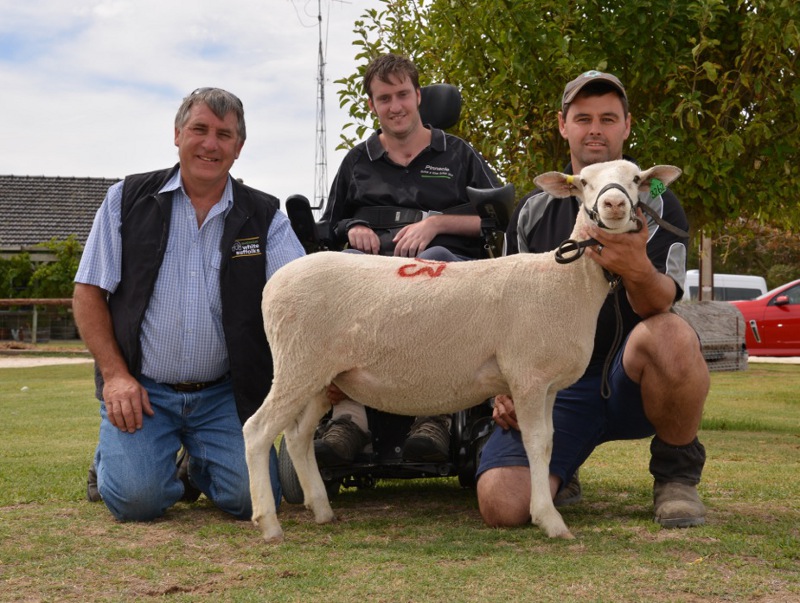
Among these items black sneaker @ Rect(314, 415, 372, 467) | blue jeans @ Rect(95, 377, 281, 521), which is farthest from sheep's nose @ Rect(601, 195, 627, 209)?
blue jeans @ Rect(95, 377, 281, 521)

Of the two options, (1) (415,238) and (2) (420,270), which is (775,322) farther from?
(2) (420,270)

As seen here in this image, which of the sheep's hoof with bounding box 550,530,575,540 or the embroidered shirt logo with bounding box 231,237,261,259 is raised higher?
the embroidered shirt logo with bounding box 231,237,261,259

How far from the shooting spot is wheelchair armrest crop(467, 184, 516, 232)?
4.39 meters

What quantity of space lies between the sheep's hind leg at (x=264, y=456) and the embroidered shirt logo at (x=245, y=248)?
0.87m

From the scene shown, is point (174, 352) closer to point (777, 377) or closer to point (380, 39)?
point (380, 39)

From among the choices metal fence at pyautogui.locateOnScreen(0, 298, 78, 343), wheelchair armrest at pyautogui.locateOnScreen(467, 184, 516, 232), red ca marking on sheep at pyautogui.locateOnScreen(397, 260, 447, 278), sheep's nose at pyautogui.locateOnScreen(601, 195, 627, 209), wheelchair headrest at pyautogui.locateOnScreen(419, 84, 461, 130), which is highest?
wheelchair headrest at pyautogui.locateOnScreen(419, 84, 461, 130)

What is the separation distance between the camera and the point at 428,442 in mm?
4293

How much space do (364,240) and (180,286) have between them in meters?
1.01

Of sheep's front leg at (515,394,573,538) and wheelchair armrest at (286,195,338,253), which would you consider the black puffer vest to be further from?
sheep's front leg at (515,394,573,538)

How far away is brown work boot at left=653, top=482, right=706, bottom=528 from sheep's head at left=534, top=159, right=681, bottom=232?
51.3 inches

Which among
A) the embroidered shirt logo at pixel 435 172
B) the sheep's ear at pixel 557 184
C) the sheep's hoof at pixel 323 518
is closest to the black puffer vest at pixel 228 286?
the sheep's hoof at pixel 323 518

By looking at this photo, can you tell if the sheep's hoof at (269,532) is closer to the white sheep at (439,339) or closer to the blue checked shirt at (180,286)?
the white sheep at (439,339)

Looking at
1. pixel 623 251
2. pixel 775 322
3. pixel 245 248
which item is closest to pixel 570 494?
pixel 623 251

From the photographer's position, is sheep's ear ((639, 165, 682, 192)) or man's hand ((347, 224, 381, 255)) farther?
man's hand ((347, 224, 381, 255))
